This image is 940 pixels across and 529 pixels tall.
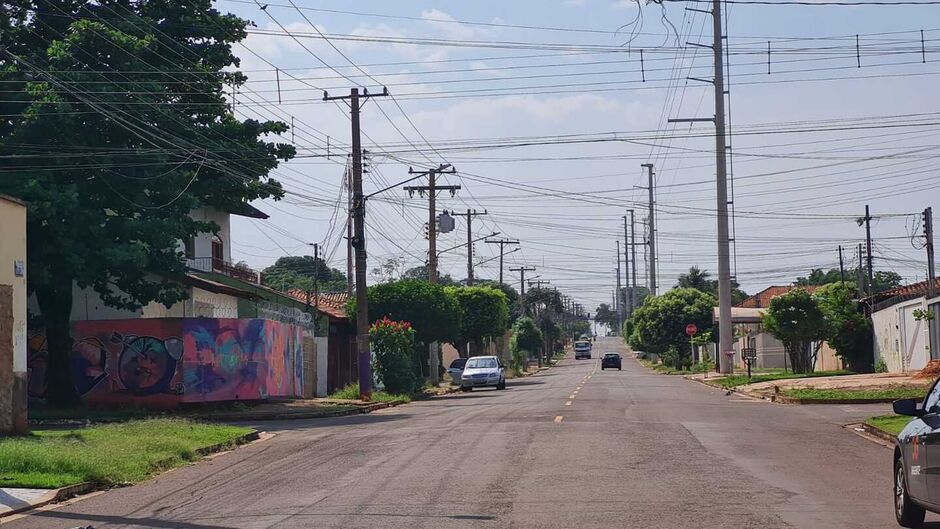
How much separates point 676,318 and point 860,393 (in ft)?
170

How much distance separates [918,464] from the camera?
33.1ft

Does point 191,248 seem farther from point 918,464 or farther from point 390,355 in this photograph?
point 918,464

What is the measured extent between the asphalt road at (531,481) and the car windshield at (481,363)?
92.1 ft

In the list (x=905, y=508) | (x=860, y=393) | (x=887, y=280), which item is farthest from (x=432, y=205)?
(x=887, y=280)

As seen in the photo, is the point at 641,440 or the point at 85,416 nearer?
the point at 641,440

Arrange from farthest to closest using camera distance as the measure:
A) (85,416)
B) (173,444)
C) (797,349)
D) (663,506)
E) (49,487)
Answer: (797,349)
(85,416)
(173,444)
(49,487)
(663,506)

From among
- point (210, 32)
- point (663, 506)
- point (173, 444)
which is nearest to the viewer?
point (663, 506)

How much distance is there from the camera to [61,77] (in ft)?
96.9

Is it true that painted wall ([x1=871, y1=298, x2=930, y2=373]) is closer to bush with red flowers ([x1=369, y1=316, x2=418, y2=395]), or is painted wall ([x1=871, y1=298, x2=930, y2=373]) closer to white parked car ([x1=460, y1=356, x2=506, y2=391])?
white parked car ([x1=460, y1=356, x2=506, y2=391])

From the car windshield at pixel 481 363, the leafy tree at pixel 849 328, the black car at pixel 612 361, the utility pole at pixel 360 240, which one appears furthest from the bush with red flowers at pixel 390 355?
the black car at pixel 612 361

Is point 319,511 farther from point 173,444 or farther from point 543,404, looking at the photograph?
point 543,404

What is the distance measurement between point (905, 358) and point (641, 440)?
27.3 m

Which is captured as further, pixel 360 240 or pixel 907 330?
pixel 907 330

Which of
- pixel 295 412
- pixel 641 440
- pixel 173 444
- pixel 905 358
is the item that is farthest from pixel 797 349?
pixel 173 444
